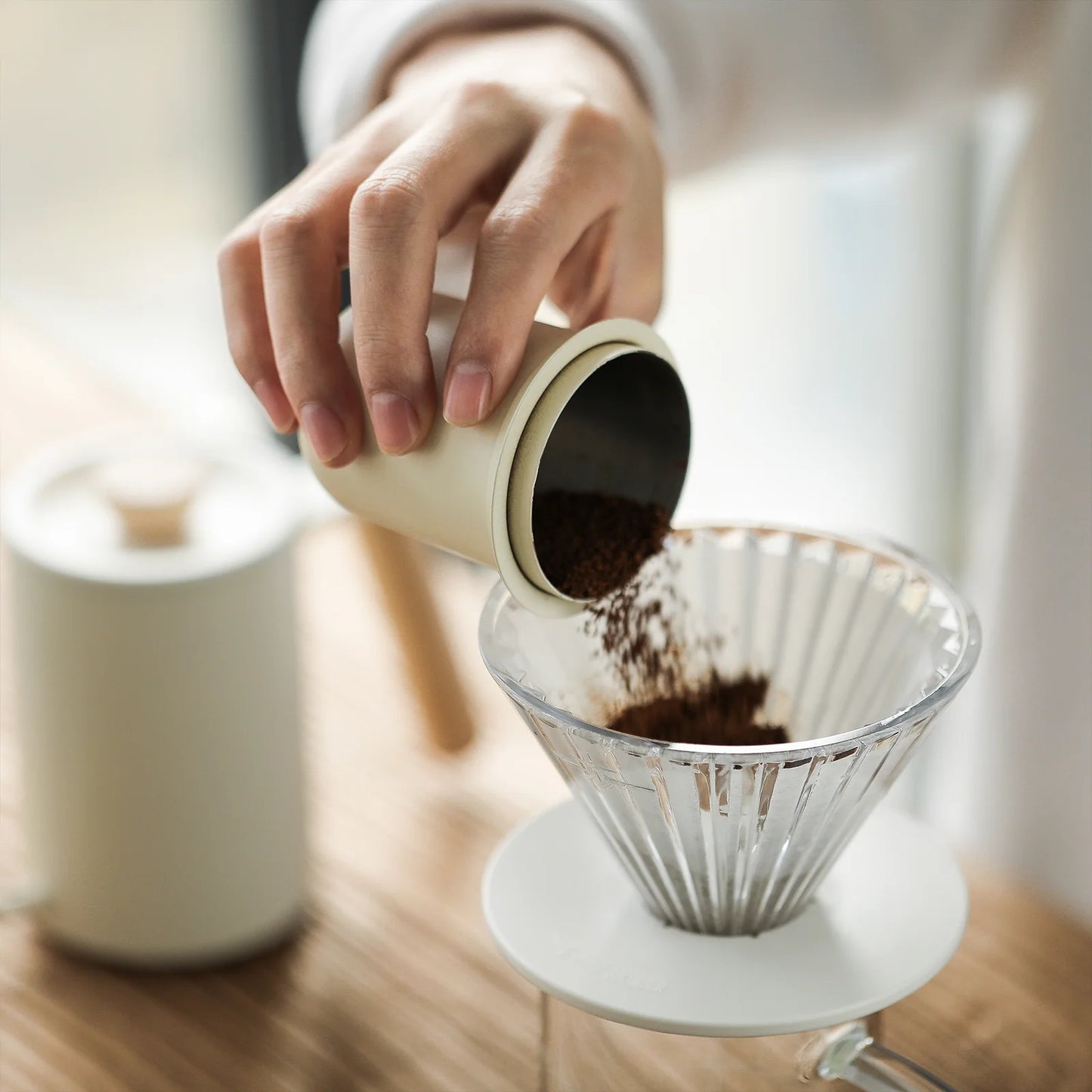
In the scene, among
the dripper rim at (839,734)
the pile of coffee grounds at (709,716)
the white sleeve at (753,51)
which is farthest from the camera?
the white sleeve at (753,51)

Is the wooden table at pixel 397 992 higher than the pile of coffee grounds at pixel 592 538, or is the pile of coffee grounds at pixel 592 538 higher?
the pile of coffee grounds at pixel 592 538

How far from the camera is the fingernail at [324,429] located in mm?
456

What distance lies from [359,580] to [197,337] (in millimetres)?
933

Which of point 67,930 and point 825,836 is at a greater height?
point 825,836

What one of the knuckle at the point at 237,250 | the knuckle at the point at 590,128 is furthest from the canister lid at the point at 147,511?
the knuckle at the point at 590,128

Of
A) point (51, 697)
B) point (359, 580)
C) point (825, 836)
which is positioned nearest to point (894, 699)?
point (825, 836)

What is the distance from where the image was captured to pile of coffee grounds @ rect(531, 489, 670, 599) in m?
0.48

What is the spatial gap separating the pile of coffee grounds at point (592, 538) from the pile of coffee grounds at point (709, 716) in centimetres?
5

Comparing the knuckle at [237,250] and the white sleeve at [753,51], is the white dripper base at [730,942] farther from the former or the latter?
the white sleeve at [753,51]

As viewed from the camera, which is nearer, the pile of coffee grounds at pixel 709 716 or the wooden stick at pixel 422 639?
the pile of coffee grounds at pixel 709 716

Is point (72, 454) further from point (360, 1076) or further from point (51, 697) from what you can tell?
point (360, 1076)

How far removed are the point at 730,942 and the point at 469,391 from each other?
215 mm

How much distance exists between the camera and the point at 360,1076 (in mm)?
528

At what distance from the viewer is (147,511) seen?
55 cm
